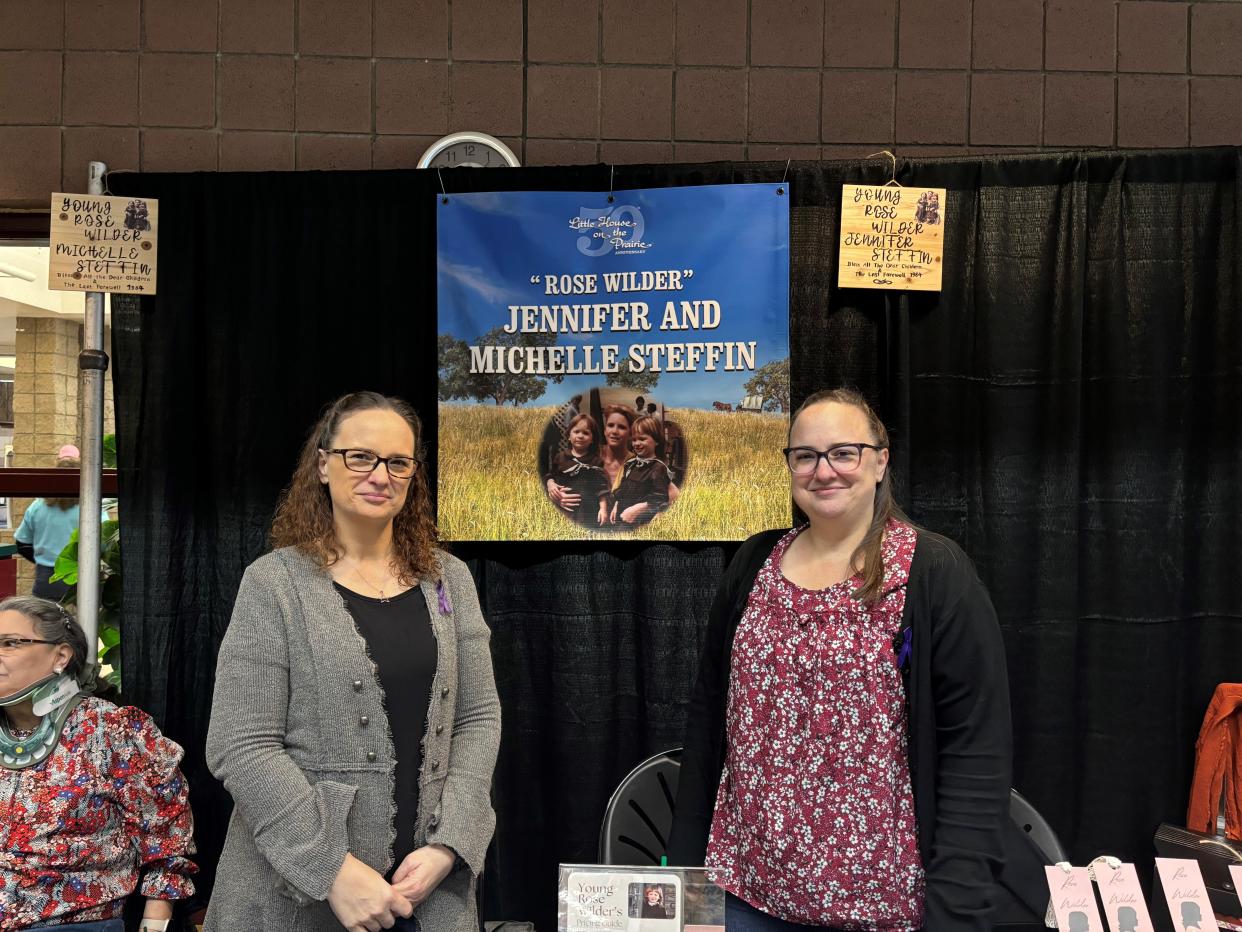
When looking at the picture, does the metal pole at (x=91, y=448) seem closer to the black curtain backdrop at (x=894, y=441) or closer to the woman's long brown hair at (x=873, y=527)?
the black curtain backdrop at (x=894, y=441)

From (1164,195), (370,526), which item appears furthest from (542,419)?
(1164,195)

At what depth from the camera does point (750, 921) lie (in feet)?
5.10

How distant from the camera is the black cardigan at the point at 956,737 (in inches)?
55.4

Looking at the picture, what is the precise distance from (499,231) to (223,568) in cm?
117

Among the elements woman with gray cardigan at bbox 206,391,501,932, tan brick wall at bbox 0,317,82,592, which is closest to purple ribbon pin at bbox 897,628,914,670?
woman with gray cardigan at bbox 206,391,501,932

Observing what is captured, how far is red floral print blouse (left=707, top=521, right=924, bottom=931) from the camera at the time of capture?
1.44 m

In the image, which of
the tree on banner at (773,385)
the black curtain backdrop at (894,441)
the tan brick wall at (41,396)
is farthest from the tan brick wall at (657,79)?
the tree on banner at (773,385)

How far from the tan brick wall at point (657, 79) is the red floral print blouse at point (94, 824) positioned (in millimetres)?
1591

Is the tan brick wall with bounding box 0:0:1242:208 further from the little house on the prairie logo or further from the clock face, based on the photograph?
the little house on the prairie logo

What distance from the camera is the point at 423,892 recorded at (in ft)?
5.19

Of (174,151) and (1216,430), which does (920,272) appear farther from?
(174,151)

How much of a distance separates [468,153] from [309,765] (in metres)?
1.74

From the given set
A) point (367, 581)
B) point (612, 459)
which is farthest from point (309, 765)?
point (612, 459)

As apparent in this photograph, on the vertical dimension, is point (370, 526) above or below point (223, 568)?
above
